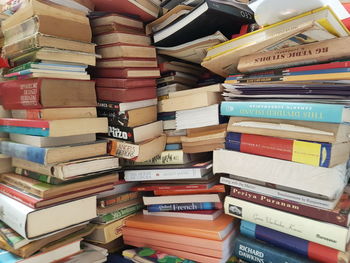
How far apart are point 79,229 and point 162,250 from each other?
0.25 metres

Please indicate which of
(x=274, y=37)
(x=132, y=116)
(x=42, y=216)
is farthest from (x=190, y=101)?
(x=42, y=216)

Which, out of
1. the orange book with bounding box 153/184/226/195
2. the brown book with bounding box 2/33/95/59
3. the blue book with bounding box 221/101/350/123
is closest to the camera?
the blue book with bounding box 221/101/350/123

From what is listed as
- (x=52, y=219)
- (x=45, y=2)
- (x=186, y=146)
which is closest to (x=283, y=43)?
(x=186, y=146)

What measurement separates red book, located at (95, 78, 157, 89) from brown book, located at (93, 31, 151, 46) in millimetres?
114

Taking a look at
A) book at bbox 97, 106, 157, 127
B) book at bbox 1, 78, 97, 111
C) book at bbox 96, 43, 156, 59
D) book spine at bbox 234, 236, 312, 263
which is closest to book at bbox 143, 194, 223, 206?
book spine at bbox 234, 236, 312, 263

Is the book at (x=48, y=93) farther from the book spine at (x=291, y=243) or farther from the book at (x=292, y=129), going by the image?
the book spine at (x=291, y=243)

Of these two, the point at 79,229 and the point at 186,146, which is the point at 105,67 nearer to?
the point at 186,146

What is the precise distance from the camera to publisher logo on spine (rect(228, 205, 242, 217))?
30.0 inches

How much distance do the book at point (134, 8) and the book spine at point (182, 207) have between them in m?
0.61

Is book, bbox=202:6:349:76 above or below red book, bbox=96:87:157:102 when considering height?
above

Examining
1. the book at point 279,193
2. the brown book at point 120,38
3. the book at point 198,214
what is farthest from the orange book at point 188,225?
the brown book at point 120,38

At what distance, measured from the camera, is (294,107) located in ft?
2.09

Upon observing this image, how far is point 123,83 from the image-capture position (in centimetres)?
82

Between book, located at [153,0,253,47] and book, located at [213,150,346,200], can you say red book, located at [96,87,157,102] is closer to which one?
book, located at [153,0,253,47]
